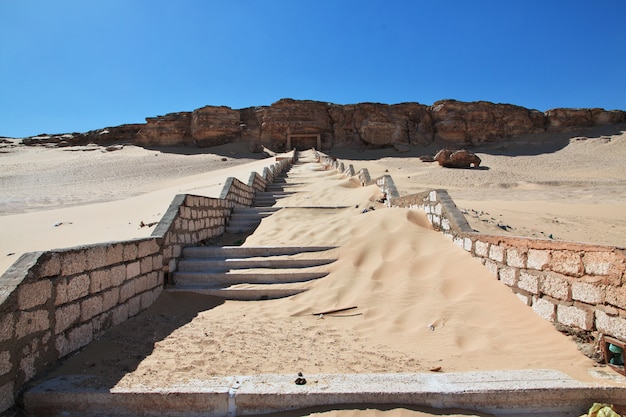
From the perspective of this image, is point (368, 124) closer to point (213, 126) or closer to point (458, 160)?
point (458, 160)

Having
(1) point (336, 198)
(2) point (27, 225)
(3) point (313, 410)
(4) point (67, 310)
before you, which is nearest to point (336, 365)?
(3) point (313, 410)

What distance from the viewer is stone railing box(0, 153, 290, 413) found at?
9.27 feet

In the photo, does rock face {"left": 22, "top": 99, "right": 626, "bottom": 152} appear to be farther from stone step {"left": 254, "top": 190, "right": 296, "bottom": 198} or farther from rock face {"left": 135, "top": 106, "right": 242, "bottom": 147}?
stone step {"left": 254, "top": 190, "right": 296, "bottom": 198}

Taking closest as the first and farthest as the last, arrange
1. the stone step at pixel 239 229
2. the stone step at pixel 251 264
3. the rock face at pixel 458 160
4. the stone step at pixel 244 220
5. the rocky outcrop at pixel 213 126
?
the stone step at pixel 251 264, the stone step at pixel 239 229, the stone step at pixel 244 220, the rock face at pixel 458 160, the rocky outcrop at pixel 213 126

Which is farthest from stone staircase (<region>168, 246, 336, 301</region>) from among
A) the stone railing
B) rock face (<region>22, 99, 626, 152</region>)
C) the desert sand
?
rock face (<region>22, 99, 626, 152</region>)

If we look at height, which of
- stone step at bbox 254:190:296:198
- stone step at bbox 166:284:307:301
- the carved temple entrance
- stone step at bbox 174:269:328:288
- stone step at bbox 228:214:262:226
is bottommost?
stone step at bbox 166:284:307:301

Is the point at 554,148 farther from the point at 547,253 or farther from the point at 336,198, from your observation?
the point at 547,253

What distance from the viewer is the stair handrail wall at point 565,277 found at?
3105mm

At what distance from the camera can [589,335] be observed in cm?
330

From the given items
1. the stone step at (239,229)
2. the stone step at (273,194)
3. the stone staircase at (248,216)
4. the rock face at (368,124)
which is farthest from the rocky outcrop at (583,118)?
the stone step at (239,229)

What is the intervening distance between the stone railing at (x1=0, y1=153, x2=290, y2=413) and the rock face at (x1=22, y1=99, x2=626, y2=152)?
3017 cm

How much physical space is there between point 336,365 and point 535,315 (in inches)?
84.6

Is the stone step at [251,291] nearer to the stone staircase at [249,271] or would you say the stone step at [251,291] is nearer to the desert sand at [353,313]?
the stone staircase at [249,271]

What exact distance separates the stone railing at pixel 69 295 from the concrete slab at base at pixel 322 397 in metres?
0.32
